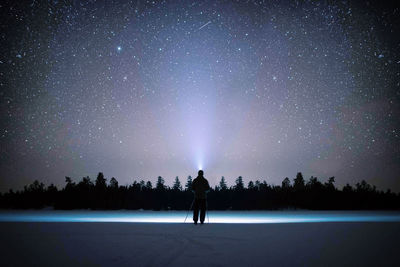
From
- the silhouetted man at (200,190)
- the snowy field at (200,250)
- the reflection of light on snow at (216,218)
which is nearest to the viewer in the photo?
the snowy field at (200,250)

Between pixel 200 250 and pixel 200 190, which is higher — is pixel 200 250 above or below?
below

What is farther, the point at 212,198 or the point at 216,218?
the point at 212,198

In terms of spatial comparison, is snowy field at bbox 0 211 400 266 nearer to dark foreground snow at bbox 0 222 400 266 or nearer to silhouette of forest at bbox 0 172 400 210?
dark foreground snow at bbox 0 222 400 266

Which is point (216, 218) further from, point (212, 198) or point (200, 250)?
point (212, 198)

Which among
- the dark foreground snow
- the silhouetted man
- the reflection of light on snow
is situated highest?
the silhouetted man

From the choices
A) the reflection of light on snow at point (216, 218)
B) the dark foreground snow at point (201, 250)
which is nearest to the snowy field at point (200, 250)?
the dark foreground snow at point (201, 250)

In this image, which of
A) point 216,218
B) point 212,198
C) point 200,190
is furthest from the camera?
point 212,198

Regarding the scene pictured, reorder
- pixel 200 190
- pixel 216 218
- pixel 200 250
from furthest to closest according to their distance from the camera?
pixel 216 218 → pixel 200 190 → pixel 200 250

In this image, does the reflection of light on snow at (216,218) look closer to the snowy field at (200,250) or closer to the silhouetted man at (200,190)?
the silhouetted man at (200,190)

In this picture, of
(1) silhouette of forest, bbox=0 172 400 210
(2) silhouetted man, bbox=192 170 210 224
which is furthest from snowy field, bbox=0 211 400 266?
(1) silhouette of forest, bbox=0 172 400 210

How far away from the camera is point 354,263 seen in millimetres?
4992

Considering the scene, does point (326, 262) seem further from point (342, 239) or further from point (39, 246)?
point (39, 246)

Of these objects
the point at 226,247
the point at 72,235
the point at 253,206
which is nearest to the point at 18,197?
the point at 253,206

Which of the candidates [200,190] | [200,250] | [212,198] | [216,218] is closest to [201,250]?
[200,250]
